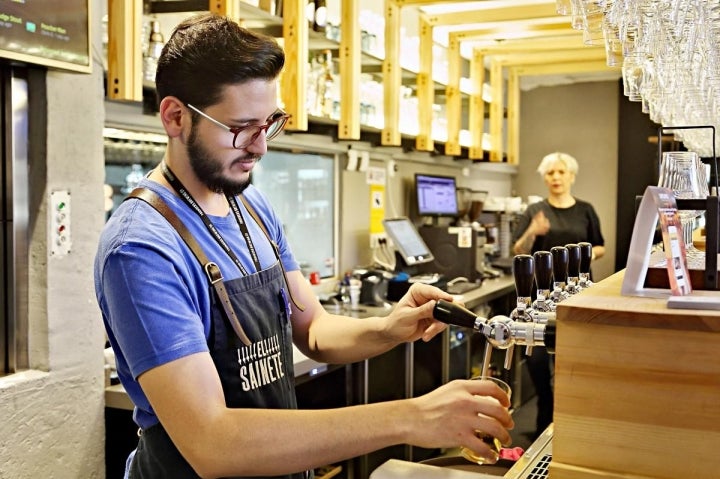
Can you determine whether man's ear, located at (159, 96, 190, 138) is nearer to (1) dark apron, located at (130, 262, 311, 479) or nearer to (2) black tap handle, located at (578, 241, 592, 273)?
(1) dark apron, located at (130, 262, 311, 479)

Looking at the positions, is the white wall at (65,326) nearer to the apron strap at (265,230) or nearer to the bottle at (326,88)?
the apron strap at (265,230)

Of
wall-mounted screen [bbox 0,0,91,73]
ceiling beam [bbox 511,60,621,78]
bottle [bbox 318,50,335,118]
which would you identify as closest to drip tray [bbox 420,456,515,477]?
wall-mounted screen [bbox 0,0,91,73]

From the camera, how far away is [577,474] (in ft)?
3.71

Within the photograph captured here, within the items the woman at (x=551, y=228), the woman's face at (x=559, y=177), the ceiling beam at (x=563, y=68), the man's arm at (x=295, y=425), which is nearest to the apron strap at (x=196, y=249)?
the man's arm at (x=295, y=425)

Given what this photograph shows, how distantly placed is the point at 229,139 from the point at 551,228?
12.4 ft

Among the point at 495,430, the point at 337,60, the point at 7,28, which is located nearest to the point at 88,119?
the point at 7,28

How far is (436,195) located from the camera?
5.73 metres

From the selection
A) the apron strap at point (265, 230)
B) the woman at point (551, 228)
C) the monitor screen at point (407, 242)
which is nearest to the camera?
the apron strap at point (265, 230)

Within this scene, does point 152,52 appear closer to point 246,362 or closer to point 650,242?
point 246,362

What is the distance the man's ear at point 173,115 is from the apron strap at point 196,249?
0.13 metres

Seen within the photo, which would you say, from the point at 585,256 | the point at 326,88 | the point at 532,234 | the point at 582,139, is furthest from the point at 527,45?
the point at 585,256

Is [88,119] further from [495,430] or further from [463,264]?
[463,264]

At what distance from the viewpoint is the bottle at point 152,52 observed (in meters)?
2.84

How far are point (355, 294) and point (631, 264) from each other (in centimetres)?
286
